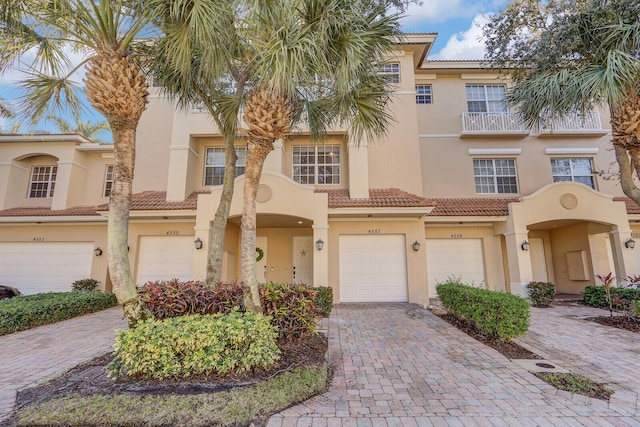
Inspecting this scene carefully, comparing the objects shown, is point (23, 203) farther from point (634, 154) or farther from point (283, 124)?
A: point (634, 154)

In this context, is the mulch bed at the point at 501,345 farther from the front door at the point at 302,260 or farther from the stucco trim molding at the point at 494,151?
the stucco trim molding at the point at 494,151

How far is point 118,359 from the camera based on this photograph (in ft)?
16.3

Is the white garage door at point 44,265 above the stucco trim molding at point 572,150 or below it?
below

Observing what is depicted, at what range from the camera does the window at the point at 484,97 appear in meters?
16.7

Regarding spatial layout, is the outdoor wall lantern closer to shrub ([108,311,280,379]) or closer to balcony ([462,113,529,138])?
shrub ([108,311,280,379])

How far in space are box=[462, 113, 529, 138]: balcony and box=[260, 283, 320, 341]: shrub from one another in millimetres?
13678

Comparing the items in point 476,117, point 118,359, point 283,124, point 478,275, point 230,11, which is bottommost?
point 118,359

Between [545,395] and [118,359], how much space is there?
6675 mm

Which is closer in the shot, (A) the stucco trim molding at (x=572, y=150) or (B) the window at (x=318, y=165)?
(B) the window at (x=318, y=165)

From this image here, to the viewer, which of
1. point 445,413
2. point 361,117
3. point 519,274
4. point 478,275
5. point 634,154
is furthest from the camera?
point 478,275

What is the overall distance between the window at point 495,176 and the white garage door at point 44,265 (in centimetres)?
1938

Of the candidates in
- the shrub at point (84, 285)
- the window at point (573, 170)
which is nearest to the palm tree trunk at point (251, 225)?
the shrub at point (84, 285)

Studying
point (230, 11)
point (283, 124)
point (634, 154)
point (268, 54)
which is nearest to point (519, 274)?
point (634, 154)

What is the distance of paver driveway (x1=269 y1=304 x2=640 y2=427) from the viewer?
408 cm
